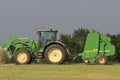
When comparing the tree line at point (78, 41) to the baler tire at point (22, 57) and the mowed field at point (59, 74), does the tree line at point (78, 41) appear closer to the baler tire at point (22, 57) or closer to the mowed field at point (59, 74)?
the baler tire at point (22, 57)

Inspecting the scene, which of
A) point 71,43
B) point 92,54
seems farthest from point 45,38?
point 71,43

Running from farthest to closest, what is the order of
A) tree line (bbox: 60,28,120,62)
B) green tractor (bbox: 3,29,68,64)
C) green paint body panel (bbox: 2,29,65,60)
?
tree line (bbox: 60,28,120,62) < green paint body panel (bbox: 2,29,65,60) < green tractor (bbox: 3,29,68,64)

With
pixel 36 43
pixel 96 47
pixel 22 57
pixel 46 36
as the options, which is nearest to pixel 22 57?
pixel 22 57

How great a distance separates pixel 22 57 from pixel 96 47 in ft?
14.2

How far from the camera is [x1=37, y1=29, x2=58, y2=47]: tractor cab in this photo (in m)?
26.2

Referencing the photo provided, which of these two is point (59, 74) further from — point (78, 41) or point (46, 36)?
point (78, 41)

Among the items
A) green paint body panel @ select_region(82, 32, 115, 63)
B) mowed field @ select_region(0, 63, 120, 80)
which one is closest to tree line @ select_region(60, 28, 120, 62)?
green paint body panel @ select_region(82, 32, 115, 63)

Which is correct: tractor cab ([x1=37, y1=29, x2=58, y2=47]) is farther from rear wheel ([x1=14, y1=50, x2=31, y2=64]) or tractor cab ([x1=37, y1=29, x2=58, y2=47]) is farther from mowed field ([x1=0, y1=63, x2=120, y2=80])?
mowed field ([x1=0, y1=63, x2=120, y2=80])

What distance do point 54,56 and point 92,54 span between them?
222cm

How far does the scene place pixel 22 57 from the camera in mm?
25953

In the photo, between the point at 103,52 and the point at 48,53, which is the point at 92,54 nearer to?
the point at 103,52

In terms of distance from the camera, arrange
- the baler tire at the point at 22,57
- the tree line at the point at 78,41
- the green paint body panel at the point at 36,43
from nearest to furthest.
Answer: the baler tire at the point at 22,57, the green paint body panel at the point at 36,43, the tree line at the point at 78,41

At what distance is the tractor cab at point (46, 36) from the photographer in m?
26.2

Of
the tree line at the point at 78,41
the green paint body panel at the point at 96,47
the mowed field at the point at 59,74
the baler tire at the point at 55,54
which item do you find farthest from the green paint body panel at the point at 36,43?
the mowed field at the point at 59,74
